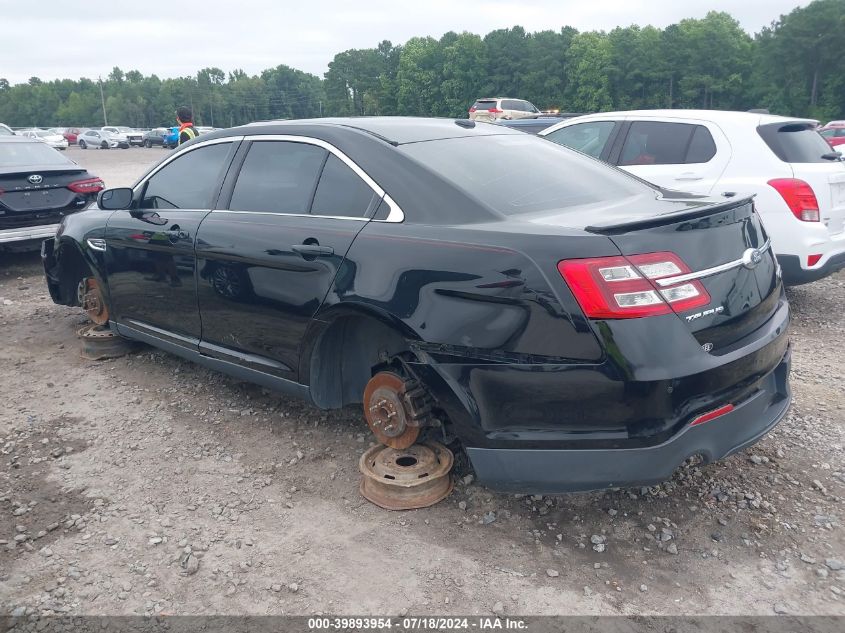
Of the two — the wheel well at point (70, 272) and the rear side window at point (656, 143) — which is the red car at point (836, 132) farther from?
the wheel well at point (70, 272)

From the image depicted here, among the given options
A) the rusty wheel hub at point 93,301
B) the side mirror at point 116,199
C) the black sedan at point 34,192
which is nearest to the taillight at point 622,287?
the side mirror at point 116,199

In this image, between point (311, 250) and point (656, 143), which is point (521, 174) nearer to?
point (311, 250)

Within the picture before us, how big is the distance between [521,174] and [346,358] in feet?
4.10

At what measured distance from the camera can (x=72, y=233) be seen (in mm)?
5051

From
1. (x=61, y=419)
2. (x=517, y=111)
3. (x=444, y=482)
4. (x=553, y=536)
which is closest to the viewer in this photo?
(x=553, y=536)

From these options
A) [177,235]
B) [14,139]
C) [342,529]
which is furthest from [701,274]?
[14,139]

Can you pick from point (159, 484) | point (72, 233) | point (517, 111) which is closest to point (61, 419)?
point (159, 484)

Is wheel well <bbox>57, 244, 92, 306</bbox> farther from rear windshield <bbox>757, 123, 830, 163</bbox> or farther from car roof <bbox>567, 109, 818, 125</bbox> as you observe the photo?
rear windshield <bbox>757, 123, 830, 163</bbox>

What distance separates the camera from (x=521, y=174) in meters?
3.31

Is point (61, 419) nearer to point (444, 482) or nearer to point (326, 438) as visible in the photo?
point (326, 438)

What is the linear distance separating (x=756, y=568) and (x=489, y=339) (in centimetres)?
136

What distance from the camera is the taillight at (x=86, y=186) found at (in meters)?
8.08

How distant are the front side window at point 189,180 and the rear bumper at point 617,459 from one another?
2.33 meters

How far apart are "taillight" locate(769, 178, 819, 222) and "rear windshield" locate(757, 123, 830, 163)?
0.23 meters
